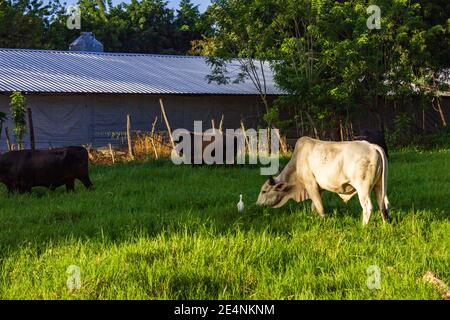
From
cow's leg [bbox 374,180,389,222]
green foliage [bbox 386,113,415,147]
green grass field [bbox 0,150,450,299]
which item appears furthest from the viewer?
green foliage [bbox 386,113,415,147]

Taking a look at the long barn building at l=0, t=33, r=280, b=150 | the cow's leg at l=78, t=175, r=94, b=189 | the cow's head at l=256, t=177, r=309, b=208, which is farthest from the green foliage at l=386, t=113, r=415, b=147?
the cow's head at l=256, t=177, r=309, b=208

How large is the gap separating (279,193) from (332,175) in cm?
114

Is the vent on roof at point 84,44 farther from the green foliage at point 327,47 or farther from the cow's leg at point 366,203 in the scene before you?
the cow's leg at point 366,203

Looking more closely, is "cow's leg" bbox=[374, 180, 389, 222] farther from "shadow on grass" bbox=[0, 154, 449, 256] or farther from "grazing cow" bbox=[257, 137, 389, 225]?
"shadow on grass" bbox=[0, 154, 449, 256]

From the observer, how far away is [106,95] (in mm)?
23172

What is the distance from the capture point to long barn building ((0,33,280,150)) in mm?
21922

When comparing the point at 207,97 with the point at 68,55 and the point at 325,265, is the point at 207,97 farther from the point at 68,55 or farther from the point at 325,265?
the point at 325,265

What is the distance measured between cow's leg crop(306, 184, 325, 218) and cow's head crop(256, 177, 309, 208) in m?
0.35

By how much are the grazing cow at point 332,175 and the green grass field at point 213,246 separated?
27 cm

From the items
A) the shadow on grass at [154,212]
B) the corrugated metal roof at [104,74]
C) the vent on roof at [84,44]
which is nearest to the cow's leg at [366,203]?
the shadow on grass at [154,212]

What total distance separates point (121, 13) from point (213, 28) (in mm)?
25470

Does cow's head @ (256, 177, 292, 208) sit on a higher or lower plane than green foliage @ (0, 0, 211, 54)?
lower
